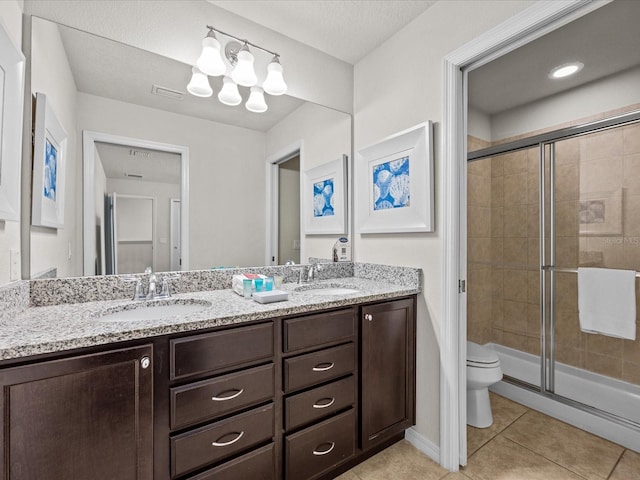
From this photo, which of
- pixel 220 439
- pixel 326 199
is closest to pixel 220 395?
pixel 220 439

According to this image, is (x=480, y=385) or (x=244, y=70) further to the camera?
(x=480, y=385)

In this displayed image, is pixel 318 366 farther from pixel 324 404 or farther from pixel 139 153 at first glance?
pixel 139 153

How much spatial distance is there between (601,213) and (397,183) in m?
1.65

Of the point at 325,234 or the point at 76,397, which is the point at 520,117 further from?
the point at 76,397

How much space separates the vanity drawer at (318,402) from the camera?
1299mm

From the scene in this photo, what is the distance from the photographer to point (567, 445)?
1.73 metres

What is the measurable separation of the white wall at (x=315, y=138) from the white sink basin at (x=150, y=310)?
31.8 inches

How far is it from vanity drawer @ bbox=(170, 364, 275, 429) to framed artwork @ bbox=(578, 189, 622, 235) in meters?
2.53

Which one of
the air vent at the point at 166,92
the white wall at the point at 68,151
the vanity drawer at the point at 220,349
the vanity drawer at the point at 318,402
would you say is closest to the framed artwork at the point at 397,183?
the vanity drawer at the point at 318,402

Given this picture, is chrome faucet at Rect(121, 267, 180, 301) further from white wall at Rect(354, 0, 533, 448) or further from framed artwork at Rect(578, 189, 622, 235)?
framed artwork at Rect(578, 189, 622, 235)

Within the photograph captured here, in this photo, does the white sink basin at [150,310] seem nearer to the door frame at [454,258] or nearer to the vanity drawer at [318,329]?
the vanity drawer at [318,329]

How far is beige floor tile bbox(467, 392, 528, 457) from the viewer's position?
5.83ft

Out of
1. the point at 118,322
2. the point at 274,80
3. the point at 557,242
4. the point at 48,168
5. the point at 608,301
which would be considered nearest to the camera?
the point at 118,322

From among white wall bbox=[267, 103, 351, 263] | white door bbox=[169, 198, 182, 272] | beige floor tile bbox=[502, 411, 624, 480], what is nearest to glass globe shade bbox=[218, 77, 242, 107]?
white wall bbox=[267, 103, 351, 263]
